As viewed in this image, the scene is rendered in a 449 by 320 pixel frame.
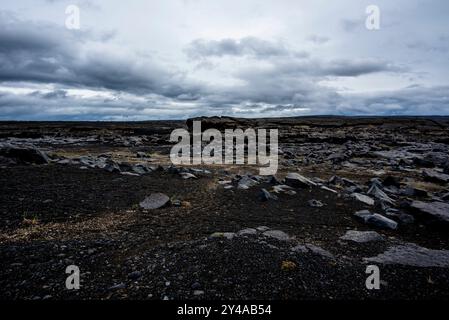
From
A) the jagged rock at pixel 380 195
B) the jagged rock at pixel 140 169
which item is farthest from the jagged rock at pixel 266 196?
the jagged rock at pixel 140 169

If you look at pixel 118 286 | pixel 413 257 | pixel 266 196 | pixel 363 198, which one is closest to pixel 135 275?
pixel 118 286

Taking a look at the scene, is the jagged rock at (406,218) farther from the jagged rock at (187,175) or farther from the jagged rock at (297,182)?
the jagged rock at (187,175)

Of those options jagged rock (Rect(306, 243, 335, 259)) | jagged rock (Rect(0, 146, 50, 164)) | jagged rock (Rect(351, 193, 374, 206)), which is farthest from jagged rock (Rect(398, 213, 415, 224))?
jagged rock (Rect(0, 146, 50, 164))

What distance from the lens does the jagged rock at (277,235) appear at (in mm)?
6550

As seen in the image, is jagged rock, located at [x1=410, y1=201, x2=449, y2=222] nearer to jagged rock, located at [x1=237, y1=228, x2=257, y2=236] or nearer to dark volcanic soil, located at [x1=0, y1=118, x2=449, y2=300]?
dark volcanic soil, located at [x1=0, y1=118, x2=449, y2=300]

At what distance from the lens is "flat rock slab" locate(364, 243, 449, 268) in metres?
5.61

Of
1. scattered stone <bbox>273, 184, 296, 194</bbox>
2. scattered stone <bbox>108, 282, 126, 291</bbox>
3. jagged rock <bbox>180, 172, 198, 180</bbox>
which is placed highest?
jagged rock <bbox>180, 172, 198, 180</bbox>

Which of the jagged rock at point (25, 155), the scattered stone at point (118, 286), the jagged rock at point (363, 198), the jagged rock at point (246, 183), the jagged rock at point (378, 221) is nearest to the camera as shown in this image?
the scattered stone at point (118, 286)

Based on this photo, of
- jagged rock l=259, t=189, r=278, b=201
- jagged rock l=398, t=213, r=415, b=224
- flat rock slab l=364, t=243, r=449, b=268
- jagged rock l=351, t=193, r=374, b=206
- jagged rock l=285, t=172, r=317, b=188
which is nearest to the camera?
flat rock slab l=364, t=243, r=449, b=268

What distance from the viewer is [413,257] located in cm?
587

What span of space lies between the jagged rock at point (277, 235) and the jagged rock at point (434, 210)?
3.79m

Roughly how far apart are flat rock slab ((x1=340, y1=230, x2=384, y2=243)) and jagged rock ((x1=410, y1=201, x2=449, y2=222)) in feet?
6.11

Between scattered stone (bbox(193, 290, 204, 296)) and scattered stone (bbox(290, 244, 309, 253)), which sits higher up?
scattered stone (bbox(290, 244, 309, 253))
